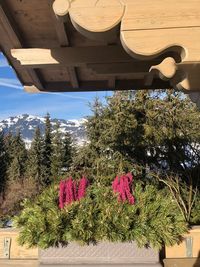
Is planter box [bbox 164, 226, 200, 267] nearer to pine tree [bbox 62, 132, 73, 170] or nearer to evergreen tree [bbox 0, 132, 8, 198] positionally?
pine tree [bbox 62, 132, 73, 170]

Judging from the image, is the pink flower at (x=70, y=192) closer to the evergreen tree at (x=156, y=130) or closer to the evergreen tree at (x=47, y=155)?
the evergreen tree at (x=156, y=130)

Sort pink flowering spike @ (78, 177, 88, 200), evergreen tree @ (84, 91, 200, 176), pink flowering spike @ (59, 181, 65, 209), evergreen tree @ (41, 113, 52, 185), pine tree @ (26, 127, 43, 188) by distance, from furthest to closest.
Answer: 1. evergreen tree @ (41, 113, 52, 185)
2. pine tree @ (26, 127, 43, 188)
3. evergreen tree @ (84, 91, 200, 176)
4. pink flowering spike @ (78, 177, 88, 200)
5. pink flowering spike @ (59, 181, 65, 209)

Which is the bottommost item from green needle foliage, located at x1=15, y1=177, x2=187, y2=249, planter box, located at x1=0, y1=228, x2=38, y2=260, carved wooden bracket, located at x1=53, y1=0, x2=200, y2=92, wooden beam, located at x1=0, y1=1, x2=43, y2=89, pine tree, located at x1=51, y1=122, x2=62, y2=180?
planter box, located at x1=0, y1=228, x2=38, y2=260

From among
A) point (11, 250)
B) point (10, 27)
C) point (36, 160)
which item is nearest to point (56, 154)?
point (36, 160)

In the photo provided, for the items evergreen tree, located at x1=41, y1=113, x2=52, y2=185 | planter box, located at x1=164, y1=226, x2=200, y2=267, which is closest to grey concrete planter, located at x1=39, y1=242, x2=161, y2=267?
planter box, located at x1=164, y1=226, x2=200, y2=267

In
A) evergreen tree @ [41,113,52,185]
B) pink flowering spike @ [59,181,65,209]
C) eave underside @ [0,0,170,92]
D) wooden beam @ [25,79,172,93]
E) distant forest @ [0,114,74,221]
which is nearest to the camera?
eave underside @ [0,0,170,92]

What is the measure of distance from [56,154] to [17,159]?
12.7 ft

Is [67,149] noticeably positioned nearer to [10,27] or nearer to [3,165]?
[3,165]

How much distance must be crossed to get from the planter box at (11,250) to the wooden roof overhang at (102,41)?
2202mm

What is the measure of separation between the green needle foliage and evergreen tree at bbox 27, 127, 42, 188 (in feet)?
79.9

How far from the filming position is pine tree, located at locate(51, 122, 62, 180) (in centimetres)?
2941

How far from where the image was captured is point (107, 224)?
15.7 ft

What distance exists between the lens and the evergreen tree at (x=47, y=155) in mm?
30422

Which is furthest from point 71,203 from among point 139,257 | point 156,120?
point 156,120
